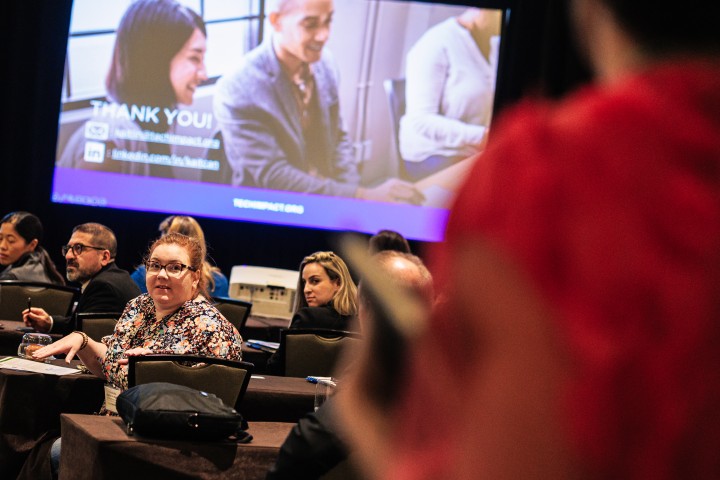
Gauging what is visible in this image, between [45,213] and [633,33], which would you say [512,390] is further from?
[45,213]

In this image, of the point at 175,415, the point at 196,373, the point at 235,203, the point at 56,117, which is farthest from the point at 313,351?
the point at 56,117

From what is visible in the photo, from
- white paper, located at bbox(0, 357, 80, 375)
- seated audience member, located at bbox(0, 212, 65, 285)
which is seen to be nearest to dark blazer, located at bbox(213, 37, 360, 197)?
seated audience member, located at bbox(0, 212, 65, 285)

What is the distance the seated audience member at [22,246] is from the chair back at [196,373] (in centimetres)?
320

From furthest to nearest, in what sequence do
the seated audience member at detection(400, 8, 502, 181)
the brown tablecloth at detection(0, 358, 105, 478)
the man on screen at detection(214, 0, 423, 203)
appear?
the seated audience member at detection(400, 8, 502, 181) → the man on screen at detection(214, 0, 423, 203) → the brown tablecloth at detection(0, 358, 105, 478)

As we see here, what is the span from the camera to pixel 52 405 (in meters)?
4.04

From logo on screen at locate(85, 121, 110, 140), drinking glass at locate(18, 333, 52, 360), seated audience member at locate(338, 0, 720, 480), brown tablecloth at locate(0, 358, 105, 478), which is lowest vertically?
brown tablecloth at locate(0, 358, 105, 478)

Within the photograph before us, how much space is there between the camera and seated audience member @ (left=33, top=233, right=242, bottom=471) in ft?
12.6

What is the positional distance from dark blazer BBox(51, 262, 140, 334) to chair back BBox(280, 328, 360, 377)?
1084 mm

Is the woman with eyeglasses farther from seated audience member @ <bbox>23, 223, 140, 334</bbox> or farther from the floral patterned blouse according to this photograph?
seated audience member @ <bbox>23, 223, 140, 334</bbox>

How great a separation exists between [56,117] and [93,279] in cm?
415

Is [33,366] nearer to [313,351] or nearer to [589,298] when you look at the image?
[313,351]

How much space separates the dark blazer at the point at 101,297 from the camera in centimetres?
529

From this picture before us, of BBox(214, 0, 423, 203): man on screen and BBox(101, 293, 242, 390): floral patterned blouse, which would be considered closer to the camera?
BBox(101, 293, 242, 390): floral patterned blouse

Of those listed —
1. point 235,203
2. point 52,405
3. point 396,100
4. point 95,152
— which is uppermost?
point 396,100
